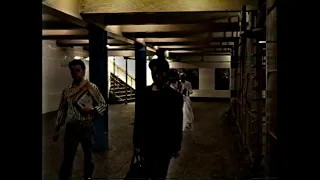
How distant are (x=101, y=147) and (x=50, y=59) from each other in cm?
951

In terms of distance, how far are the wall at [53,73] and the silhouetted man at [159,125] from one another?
12685 mm

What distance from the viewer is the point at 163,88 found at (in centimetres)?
393

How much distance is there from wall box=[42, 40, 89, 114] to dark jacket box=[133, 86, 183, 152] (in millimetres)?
12681

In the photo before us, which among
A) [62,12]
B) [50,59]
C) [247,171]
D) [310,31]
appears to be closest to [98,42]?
[62,12]

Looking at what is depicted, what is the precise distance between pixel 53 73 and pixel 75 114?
42.7 ft

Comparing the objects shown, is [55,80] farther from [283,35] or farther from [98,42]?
[283,35]

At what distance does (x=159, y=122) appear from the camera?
3861mm

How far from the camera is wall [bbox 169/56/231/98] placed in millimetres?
26562

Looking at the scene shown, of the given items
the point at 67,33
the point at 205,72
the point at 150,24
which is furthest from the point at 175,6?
the point at 205,72

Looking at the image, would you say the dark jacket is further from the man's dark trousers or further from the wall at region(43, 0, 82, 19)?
the wall at region(43, 0, 82, 19)

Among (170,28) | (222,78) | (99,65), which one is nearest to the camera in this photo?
(99,65)

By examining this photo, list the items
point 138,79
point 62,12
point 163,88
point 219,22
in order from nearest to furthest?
point 163,88 < point 62,12 < point 219,22 < point 138,79

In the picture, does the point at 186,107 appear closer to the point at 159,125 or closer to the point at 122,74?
the point at 159,125

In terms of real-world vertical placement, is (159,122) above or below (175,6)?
below
